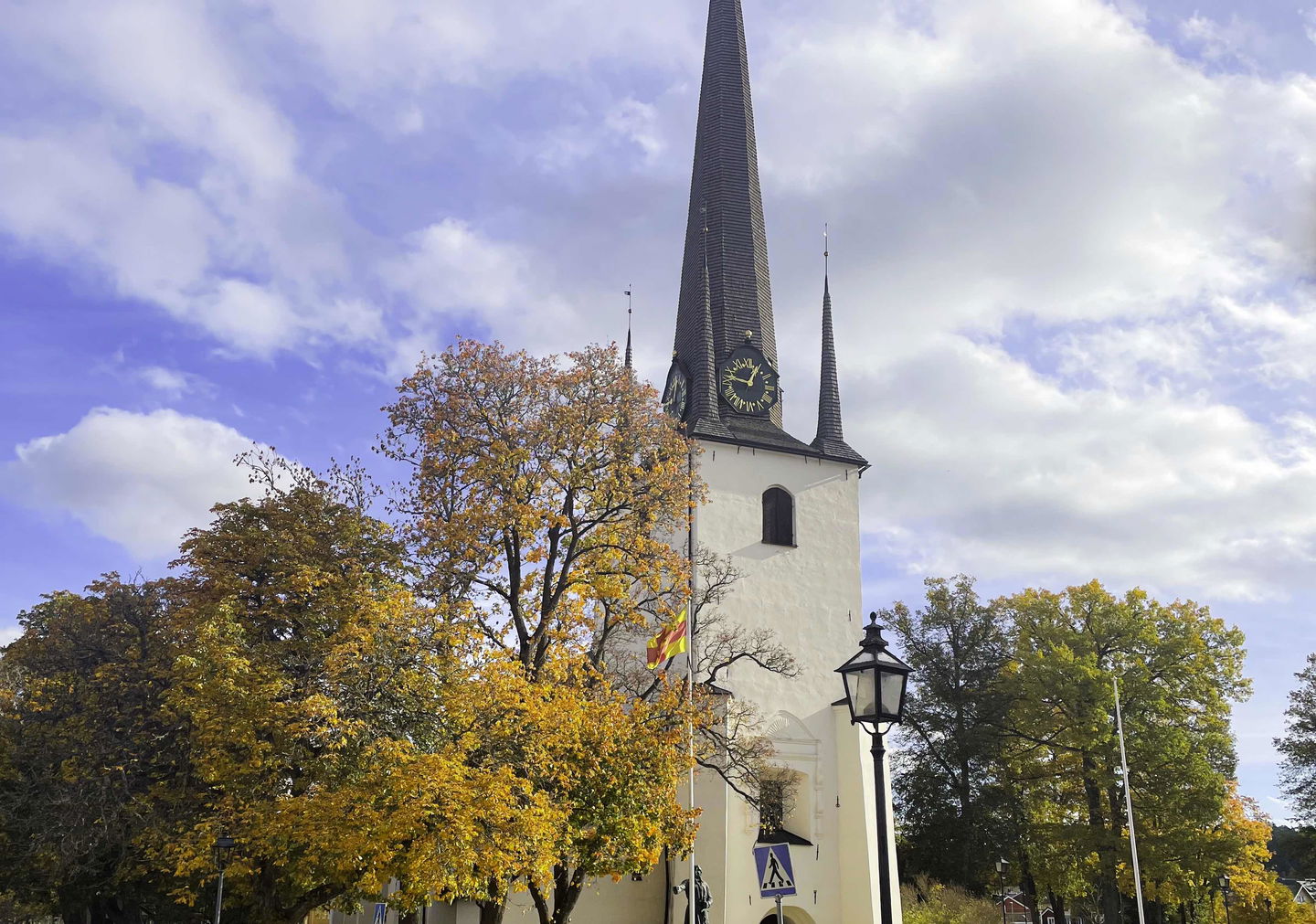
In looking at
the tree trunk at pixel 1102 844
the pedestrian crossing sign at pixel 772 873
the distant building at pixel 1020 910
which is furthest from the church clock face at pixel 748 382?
the pedestrian crossing sign at pixel 772 873

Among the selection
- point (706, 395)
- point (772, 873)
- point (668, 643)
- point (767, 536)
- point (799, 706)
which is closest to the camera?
point (772, 873)

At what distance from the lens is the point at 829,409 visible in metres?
36.0

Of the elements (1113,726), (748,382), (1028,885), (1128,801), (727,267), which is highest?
(727,267)

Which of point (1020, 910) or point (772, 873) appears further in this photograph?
point (1020, 910)

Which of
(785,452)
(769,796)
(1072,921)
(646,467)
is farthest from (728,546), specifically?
(1072,921)

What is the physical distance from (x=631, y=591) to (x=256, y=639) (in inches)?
410

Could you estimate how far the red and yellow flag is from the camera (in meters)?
24.4

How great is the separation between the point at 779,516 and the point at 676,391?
589 cm

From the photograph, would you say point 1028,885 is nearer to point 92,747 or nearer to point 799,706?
point 799,706

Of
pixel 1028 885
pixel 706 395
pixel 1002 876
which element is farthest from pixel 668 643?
pixel 1028 885

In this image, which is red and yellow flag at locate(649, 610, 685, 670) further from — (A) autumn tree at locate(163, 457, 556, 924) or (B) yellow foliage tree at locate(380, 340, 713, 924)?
(A) autumn tree at locate(163, 457, 556, 924)

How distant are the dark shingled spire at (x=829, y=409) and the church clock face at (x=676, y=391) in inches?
173

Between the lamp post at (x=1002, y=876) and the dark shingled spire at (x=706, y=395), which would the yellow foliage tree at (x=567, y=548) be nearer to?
the dark shingled spire at (x=706, y=395)

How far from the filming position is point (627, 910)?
1125 inches
